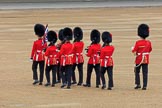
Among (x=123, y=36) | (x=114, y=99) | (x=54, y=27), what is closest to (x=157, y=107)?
(x=114, y=99)

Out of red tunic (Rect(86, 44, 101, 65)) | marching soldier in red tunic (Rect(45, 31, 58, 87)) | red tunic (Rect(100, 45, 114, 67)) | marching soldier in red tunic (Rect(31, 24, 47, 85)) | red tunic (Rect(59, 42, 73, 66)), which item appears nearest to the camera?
red tunic (Rect(100, 45, 114, 67))

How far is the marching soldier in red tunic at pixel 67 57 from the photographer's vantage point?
2025cm

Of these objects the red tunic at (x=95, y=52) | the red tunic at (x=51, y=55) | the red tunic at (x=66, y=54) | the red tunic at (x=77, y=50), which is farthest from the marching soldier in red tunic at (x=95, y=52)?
the red tunic at (x=51, y=55)

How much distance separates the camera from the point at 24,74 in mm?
23938

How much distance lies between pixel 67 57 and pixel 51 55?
73 cm

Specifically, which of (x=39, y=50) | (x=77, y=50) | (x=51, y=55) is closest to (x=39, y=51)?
(x=39, y=50)

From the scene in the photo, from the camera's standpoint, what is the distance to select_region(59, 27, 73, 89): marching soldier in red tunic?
20250 mm

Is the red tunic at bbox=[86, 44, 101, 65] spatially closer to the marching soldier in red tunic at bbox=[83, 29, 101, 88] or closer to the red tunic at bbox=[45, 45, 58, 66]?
the marching soldier in red tunic at bbox=[83, 29, 101, 88]

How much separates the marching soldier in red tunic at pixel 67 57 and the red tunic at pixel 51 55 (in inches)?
15.2

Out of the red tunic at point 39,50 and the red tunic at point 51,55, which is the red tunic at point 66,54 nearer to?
the red tunic at point 51,55

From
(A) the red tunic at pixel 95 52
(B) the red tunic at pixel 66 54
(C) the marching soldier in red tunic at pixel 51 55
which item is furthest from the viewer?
(C) the marching soldier in red tunic at pixel 51 55

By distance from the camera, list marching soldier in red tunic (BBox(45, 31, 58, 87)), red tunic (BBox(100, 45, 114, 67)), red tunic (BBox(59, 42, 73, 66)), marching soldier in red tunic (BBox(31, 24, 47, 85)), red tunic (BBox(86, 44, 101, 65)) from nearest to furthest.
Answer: red tunic (BBox(100, 45, 114, 67)) < red tunic (BBox(59, 42, 73, 66)) < red tunic (BBox(86, 44, 101, 65)) < marching soldier in red tunic (BBox(45, 31, 58, 87)) < marching soldier in red tunic (BBox(31, 24, 47, 85))

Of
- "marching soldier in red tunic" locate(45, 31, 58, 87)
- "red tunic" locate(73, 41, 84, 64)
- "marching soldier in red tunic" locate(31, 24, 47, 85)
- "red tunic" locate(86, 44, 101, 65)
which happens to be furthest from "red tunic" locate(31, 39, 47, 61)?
"red tunic" locate(86, 44, 101, 65)

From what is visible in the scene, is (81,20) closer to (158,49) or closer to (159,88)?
(158,49)
